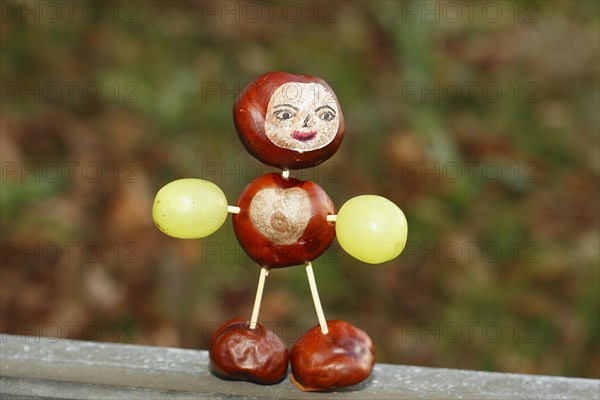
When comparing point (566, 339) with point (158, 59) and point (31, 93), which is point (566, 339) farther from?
point (31, 93)

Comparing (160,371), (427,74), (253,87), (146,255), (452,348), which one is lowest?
(452,348)

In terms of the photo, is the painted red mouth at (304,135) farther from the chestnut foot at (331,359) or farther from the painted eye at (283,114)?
the chestnut foot at (331,359)

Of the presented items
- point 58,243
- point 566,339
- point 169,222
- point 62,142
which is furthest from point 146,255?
point 169,222

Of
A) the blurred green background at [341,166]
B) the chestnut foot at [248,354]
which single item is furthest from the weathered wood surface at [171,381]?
the blurred green background at [341,166]

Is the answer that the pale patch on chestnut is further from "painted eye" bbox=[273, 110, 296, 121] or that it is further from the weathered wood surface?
the weathered wood surface

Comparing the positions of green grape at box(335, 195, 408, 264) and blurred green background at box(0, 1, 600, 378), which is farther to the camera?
blurred green background at box(0, 1, 600, 378)

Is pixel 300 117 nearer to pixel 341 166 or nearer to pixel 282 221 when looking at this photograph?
pixel 282 221

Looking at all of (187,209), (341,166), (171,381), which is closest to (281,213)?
(187,209)

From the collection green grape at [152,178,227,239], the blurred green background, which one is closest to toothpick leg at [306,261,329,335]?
green grape at [152,178,227,239]
